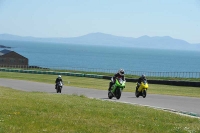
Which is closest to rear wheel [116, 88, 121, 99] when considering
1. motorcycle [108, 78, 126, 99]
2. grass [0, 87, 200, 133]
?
motorcycle [108, 78, 126, 99]

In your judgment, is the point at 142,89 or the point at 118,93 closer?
the point at 118,93

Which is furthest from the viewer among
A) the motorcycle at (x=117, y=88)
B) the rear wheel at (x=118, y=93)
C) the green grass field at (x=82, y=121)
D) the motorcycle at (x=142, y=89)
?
the motorcycle at (x=142, y=89)

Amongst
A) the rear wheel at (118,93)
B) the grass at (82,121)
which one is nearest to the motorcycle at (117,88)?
the rear wheel at (118,93)

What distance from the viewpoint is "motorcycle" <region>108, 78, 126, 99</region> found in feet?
75.0

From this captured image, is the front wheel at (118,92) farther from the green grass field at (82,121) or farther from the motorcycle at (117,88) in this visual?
the green grass field at (82,121)

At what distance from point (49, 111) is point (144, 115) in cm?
280

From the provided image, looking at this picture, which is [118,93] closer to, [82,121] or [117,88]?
[117,88]

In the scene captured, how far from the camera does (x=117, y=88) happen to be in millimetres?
23219

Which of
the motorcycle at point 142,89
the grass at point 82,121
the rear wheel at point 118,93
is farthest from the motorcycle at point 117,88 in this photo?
the grass at point 82,121

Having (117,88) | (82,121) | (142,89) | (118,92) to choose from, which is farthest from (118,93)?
(82,121)

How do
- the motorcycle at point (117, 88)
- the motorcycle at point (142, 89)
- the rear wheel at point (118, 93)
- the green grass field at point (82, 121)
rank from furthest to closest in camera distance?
the motorcycle at point (142, 89)
the rear wheel at point (118, 93)
the motorcycle at point (117, 88)
the green grass field at point (82, 121)

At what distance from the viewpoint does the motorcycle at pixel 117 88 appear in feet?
75.0

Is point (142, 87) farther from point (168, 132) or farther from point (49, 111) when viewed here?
point (168, 132)

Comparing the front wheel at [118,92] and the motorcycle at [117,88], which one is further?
the front wheel at [118,92]
